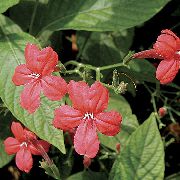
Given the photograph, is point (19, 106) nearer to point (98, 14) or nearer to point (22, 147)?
point (22, 147)

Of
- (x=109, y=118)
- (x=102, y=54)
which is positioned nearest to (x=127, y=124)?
(x=102, y=54)

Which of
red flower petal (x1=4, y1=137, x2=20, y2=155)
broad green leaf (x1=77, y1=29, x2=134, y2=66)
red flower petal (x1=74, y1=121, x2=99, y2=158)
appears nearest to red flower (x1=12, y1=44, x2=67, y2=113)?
red flower petal (x1=74, y1=121, x2=99, y2=158)

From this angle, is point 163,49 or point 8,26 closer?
point 163,49

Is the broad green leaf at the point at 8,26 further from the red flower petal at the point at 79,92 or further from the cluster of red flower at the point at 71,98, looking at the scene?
the red flower petal at the point at 79,92

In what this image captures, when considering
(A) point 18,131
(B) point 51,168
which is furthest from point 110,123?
(A) point 18,131

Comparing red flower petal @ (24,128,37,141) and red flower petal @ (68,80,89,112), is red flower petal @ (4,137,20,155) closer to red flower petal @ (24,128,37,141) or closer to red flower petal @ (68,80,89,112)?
red flower petal @ (24,128,37,141)

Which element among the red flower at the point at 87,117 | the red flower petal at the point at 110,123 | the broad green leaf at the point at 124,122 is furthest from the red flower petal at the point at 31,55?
the broad green leaf at the point at 124,122

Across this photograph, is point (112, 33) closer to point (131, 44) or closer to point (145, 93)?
point (131, 44)
